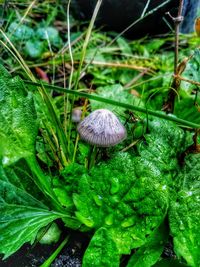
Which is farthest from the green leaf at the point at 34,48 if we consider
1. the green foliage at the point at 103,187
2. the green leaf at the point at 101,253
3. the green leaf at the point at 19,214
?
the green leaf at the point at 101,253

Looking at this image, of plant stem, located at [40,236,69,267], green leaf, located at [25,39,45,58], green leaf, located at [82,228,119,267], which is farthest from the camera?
green leaf, located at [25,39,45,58]

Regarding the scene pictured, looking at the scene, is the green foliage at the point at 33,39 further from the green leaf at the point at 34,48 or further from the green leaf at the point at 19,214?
the green leaf at the point at 19,214

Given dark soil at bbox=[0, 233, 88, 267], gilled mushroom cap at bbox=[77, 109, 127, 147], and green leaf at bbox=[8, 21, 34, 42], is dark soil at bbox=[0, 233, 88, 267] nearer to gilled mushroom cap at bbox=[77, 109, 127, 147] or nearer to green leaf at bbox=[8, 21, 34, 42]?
gilled mushroom cap at bbox=[77, 109, 127, 147]

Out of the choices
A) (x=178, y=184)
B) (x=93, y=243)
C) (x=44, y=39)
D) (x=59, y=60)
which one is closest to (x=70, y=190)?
(x=93, y=243)

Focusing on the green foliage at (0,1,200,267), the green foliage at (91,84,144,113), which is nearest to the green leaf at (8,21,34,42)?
the green foliage at (91,84,144,113)

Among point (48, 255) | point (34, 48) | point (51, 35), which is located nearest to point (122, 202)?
point (48, 255)

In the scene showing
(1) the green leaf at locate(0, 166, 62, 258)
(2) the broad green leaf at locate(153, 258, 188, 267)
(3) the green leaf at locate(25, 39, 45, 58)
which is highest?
(3) the green leaf at locate(25, 39, 45, 58)

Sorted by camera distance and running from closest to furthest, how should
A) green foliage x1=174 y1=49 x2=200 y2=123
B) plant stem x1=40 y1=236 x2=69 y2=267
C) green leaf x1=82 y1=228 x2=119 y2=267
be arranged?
green leaf x1=82 y1=228 x2=119 y2=267 < plant stem x1=40 y1=236 x2=69 y2=267 < green foliage x1=174 y1=49 x2=200 y2=123

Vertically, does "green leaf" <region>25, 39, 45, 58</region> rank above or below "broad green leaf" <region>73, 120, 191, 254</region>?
above

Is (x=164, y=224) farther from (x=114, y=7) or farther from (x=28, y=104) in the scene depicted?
(x=114, y=7)

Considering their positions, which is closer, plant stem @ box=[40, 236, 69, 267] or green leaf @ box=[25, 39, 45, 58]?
plant stem @ box=[40, 236, 69, 267]
